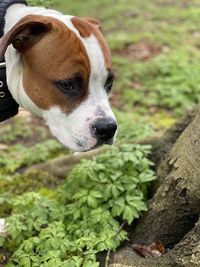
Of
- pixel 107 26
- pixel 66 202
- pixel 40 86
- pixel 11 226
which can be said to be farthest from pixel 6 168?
pixel 107 26

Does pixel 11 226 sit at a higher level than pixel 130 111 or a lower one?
higher

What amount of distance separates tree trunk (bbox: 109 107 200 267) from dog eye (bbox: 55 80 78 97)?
2.88 feet

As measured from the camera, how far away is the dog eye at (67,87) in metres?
3.12

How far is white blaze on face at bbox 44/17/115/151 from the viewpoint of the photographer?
3129mm

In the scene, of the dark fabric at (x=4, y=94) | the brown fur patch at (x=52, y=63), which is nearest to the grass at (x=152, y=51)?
the dark fabric at (x=4, y=94)

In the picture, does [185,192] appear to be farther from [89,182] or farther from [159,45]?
[159,45]

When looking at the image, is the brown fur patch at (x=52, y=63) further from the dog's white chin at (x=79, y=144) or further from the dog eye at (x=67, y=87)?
the dog's white chin at (x=79, y=144)

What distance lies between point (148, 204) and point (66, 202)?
2.17 ft

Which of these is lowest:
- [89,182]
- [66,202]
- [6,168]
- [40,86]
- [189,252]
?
[6,168]

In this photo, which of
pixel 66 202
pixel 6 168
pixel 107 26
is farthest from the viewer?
pixel 107 26

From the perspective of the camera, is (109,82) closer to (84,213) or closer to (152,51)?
(84,213)

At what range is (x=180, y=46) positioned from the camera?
8.55 meters

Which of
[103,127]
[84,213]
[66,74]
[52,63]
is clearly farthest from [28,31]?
[84,213]

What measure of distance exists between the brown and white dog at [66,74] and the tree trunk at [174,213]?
56 cm
